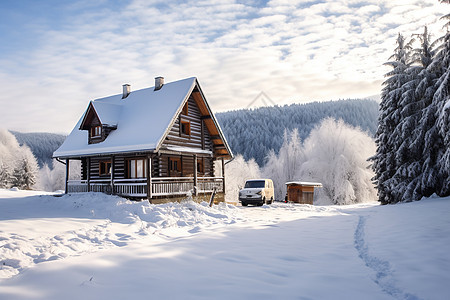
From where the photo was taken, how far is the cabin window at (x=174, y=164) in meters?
24.2

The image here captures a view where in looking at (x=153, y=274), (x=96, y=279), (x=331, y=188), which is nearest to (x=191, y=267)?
(x=153, y=274)

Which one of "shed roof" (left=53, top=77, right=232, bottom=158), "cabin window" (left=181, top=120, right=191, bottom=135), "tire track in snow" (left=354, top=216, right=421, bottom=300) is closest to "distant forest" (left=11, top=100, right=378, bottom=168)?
"cabin window" (left=181, top=120, right=191, bottom=135)

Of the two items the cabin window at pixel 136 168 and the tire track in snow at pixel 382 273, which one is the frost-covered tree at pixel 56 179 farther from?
the tire track in snow at pixel 382 273

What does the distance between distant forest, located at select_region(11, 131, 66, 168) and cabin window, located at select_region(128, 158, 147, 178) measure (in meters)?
131

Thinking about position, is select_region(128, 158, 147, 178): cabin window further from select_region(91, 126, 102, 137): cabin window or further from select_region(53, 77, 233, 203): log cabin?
select_region(91, 126, 102, 137): cabin window

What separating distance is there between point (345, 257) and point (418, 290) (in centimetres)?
253

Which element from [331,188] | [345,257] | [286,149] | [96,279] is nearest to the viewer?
[96,279]

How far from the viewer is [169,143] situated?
877 inches

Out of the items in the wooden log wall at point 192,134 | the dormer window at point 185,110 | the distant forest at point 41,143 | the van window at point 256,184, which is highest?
the distant forest at point 41,143

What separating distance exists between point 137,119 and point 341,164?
30369 millimetres

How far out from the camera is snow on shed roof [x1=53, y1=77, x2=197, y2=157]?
20.7 m

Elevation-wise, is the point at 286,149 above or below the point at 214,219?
above

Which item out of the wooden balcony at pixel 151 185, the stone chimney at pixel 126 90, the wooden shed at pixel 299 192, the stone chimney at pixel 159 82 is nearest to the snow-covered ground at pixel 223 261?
the wooden balcony at pixel 151 185

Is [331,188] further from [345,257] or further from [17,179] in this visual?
[17,179]
